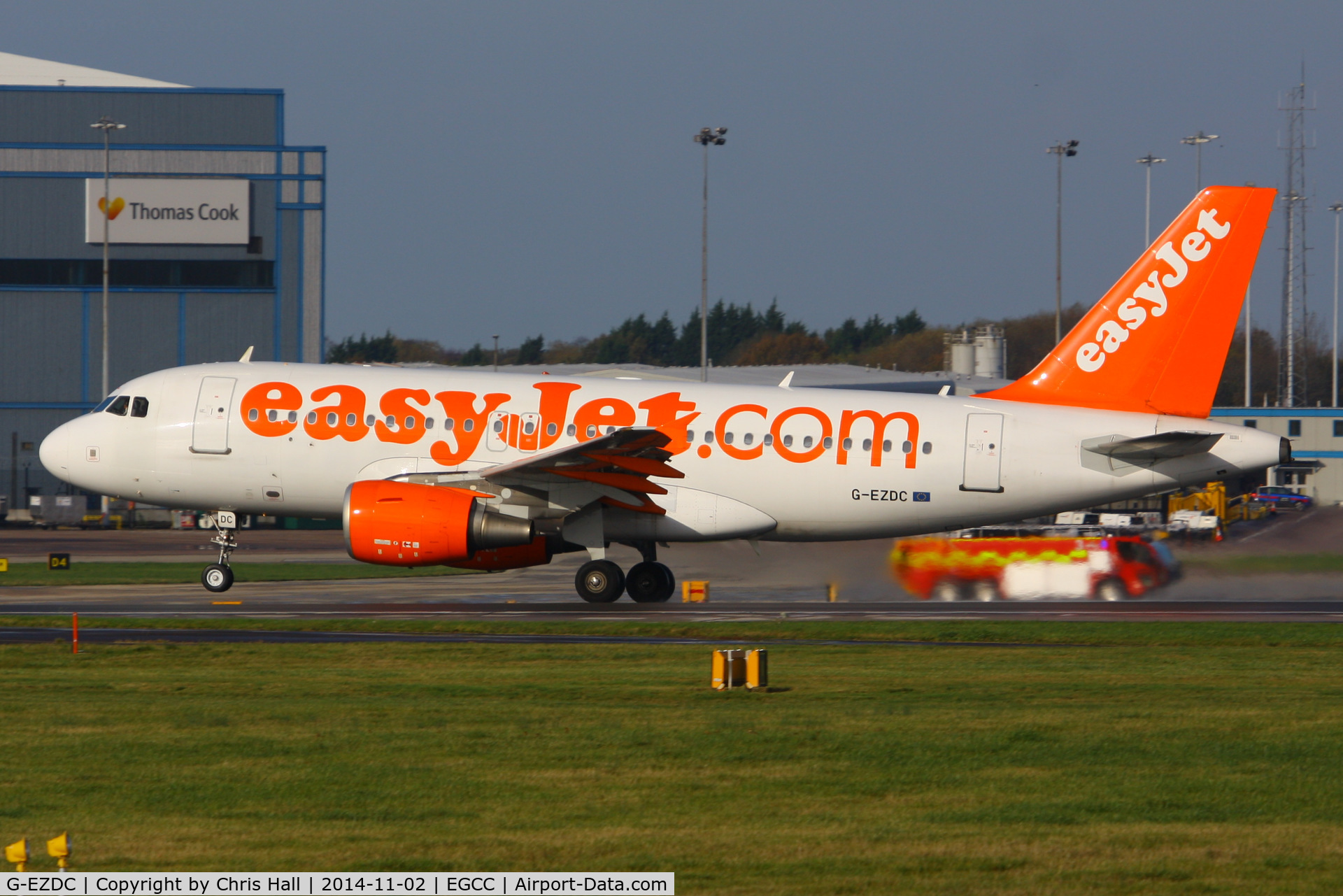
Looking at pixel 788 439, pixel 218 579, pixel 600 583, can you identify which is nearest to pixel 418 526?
pixel 600 583

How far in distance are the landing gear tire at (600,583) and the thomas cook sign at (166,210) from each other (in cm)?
5451

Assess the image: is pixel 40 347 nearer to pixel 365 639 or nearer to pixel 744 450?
pixel 744 450

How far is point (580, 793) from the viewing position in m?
11.2

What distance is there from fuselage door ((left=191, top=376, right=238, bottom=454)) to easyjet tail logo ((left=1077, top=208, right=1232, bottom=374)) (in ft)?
56.6

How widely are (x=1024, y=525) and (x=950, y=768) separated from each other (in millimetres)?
51668

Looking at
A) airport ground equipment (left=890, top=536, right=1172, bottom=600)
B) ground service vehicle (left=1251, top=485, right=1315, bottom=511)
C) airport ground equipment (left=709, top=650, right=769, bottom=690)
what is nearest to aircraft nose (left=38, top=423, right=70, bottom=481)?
airport ground equipment (left=890, top=536, right=1172, bottom=600)

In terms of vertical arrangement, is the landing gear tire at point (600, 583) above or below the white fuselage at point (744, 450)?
below

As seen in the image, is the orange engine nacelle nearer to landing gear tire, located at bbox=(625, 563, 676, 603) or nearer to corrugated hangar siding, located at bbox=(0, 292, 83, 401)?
landing gear tire, located at bbox=(625, 563, 676, 603)

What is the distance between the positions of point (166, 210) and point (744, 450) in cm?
5692

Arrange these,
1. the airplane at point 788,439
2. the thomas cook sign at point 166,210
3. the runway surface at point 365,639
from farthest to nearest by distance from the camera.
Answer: the thomas cook sign at point 166,210
the airplane at point 788,439
the runway surface at point 365,639

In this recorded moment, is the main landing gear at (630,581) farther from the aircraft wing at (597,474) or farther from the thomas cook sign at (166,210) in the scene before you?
the thomas cook sign at (166,210)

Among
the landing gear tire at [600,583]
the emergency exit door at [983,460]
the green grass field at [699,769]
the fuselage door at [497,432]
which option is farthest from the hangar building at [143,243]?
the green grass field at [699,769]

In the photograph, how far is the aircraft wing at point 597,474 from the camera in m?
26.2

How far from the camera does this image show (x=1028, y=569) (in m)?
→ 31.8
